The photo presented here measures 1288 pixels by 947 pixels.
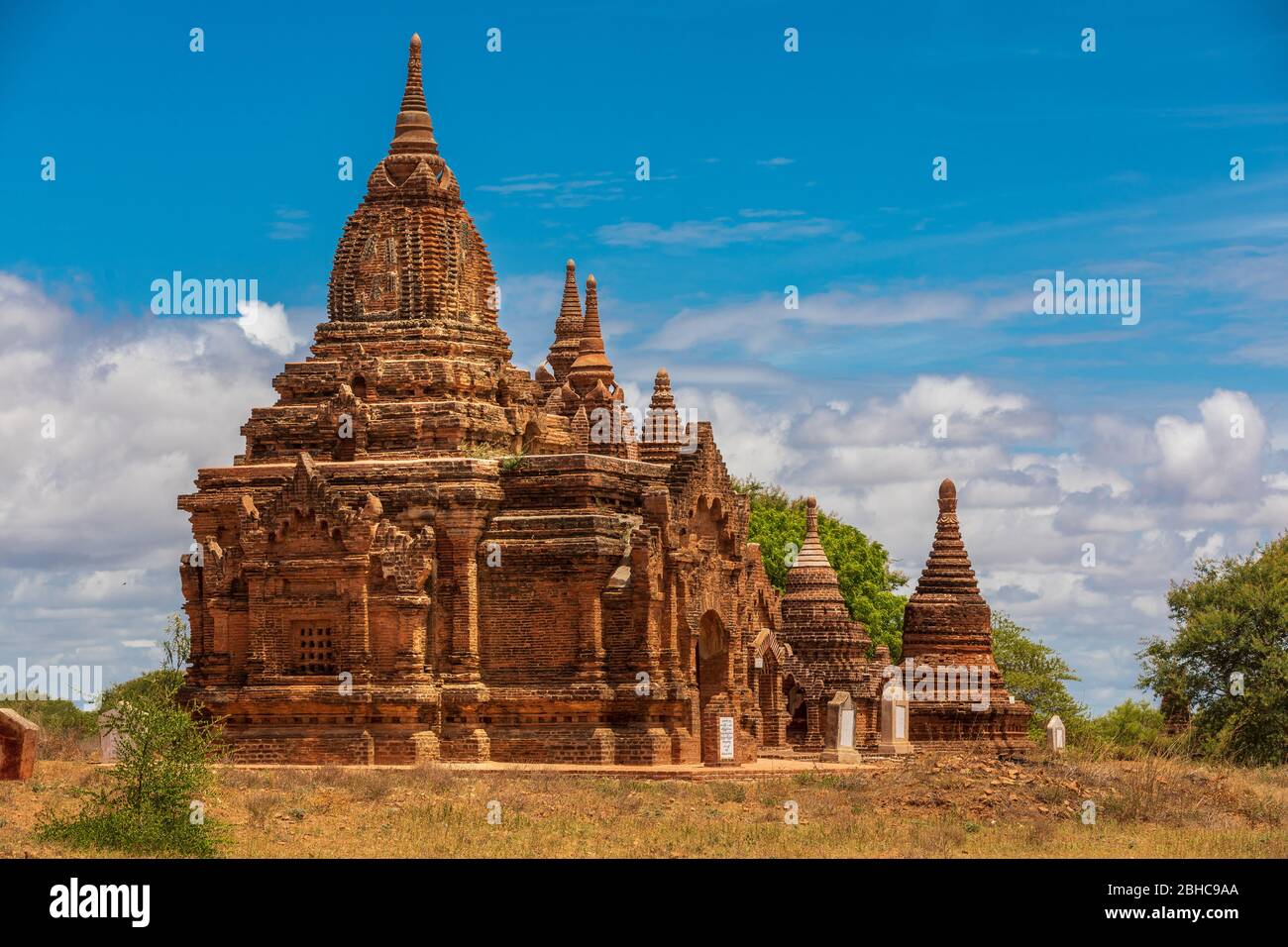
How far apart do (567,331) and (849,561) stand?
12.5 m

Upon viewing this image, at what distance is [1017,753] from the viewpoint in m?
51.1

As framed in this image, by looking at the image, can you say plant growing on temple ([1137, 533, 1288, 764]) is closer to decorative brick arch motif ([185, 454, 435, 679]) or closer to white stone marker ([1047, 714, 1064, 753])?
white stone marker ([1047, 714, 1064, 753])

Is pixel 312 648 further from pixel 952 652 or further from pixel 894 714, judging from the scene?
pixel 952 652

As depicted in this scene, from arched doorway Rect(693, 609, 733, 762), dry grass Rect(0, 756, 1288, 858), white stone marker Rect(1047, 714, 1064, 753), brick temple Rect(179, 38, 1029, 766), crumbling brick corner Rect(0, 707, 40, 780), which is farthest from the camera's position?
white stone marker Rect(1047, 714, 1064, 753)

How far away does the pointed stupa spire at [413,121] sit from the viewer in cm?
5053

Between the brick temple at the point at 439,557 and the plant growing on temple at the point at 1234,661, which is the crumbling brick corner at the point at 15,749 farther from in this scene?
the plant growing on temple at the point at 1234,661

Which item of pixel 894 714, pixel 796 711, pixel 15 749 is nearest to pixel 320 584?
pixel 15 749

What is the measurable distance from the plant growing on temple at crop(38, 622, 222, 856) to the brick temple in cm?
924

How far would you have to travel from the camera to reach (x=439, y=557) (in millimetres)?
45562

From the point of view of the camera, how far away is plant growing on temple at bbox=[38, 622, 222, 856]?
3316cm

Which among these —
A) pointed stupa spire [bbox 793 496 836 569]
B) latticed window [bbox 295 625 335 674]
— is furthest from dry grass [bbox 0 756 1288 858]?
pointed stupa spire [bbox 793 496 836 569]
